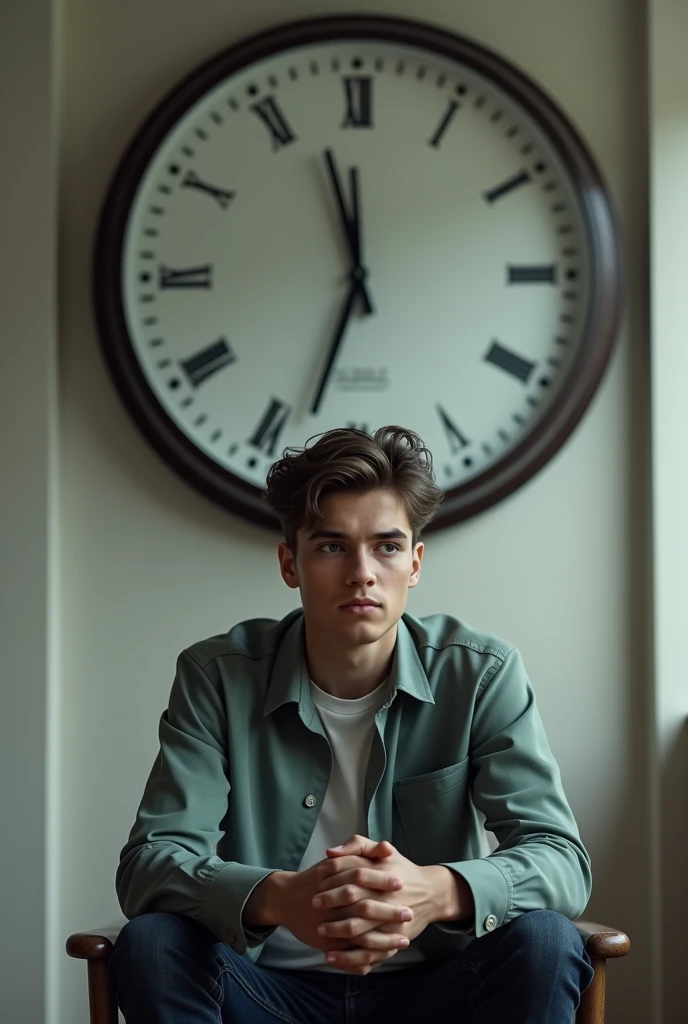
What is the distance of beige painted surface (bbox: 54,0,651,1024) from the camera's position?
2301 mm

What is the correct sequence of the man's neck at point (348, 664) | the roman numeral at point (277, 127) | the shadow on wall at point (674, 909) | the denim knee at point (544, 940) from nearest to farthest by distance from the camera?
1. the denim knee at point (544, 940)
2. the man's neck at point (348, 664)
3. the shadow on wall at point (674, 909)
4. the roman numeral at point (277, 127)

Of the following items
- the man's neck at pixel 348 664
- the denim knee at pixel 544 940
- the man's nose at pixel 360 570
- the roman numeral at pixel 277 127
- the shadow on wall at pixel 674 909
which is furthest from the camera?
the roman numeral at pixel 277 127

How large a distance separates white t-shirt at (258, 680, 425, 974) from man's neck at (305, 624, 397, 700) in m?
0.01

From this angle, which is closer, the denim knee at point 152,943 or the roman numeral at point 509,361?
the denim knee at point 152,943

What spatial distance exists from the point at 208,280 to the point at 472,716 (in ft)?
3.30

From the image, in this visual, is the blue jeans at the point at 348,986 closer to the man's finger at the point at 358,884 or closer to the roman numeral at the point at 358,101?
the man's finger at the point at 358,884

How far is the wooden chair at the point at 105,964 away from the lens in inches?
60.6

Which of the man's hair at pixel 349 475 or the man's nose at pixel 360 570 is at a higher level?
the man's hair at pixel 349 475

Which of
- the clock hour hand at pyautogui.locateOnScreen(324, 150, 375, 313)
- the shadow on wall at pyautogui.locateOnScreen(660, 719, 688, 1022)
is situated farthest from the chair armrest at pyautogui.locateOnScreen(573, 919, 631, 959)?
the clock hour hand at pyautogui.locateOnScreen(324, 150, 375, 313)

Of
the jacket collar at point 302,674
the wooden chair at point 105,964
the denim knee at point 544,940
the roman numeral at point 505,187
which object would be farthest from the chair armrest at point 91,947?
the roman numeral at point 505,187

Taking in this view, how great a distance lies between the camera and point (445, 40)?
2.29 metres

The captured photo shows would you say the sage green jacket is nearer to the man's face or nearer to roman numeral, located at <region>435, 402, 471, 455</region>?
the man's face

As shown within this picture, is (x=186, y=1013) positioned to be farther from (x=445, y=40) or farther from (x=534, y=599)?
(x=445, y=40)

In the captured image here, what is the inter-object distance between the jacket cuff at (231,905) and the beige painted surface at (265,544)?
76 centimetres
